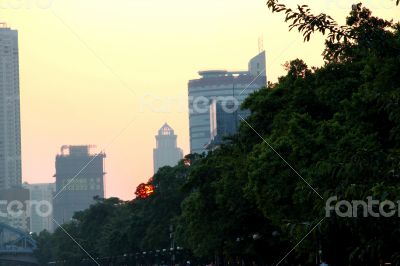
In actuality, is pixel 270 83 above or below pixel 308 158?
above

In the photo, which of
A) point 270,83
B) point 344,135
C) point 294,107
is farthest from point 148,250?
point 344,135

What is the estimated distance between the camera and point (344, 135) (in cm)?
5841

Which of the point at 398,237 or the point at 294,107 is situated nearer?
the point at 398,237

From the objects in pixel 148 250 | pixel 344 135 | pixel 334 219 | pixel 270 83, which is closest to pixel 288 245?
pixel 270 83

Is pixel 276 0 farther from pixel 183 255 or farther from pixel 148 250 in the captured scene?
pixel 148 250

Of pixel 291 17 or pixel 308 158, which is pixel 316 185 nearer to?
pixel 308 158

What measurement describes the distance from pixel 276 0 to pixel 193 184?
84984 millimetres

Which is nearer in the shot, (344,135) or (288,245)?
(344,135)

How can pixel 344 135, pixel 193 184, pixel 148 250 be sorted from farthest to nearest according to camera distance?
pixel 148 250
pixel 193 184
pixel 344 135

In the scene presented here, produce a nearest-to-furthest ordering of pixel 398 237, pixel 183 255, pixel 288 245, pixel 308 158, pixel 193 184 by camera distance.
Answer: pixel 398 237, pixel 308 158, pixel 288 245, pixel 193 184, pixel 183 255

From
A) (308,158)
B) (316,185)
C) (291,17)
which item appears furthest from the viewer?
(308,158)

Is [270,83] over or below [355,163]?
over

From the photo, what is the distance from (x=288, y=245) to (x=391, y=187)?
63971 mm

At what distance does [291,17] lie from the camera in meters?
22.9
